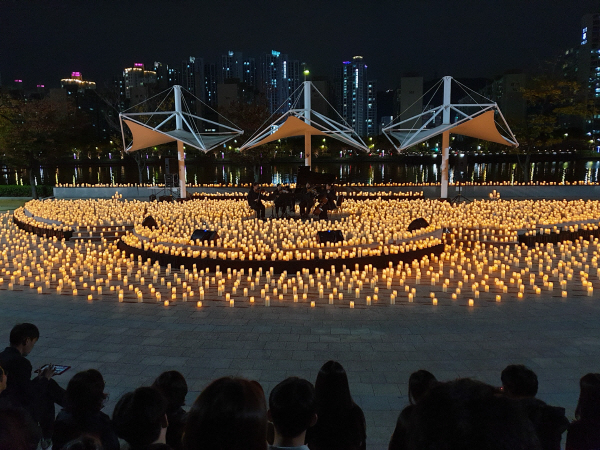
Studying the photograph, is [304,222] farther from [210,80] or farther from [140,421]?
[210,80]

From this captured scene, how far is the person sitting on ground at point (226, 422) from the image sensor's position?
160cm

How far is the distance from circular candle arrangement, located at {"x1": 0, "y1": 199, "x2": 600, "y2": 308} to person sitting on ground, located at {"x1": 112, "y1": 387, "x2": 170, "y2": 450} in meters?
5.02

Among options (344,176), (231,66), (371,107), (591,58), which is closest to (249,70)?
(231,66)

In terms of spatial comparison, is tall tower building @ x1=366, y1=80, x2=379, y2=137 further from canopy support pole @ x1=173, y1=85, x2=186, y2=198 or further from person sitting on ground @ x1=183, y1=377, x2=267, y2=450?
person sitting on ground @ x1=183, y1=377, x2=267, y2=450

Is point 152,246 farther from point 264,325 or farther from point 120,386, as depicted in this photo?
point 120,386

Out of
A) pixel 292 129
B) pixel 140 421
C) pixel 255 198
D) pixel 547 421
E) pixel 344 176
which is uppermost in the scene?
pixel 292 129

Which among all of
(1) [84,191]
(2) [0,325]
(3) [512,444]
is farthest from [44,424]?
(1) [84,191]

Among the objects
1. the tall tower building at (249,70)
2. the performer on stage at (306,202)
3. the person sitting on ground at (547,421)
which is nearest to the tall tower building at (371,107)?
the tall tower building at (249,70)

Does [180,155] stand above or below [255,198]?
above

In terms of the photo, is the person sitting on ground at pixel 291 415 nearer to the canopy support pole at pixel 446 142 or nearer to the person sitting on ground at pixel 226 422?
the person sitting on ground at pixel 226 422

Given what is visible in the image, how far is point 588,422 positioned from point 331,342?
3.38 meters

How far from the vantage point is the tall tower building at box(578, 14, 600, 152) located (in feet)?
245

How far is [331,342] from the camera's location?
226 inches

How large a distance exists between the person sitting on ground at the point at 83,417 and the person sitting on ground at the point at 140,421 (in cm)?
51
